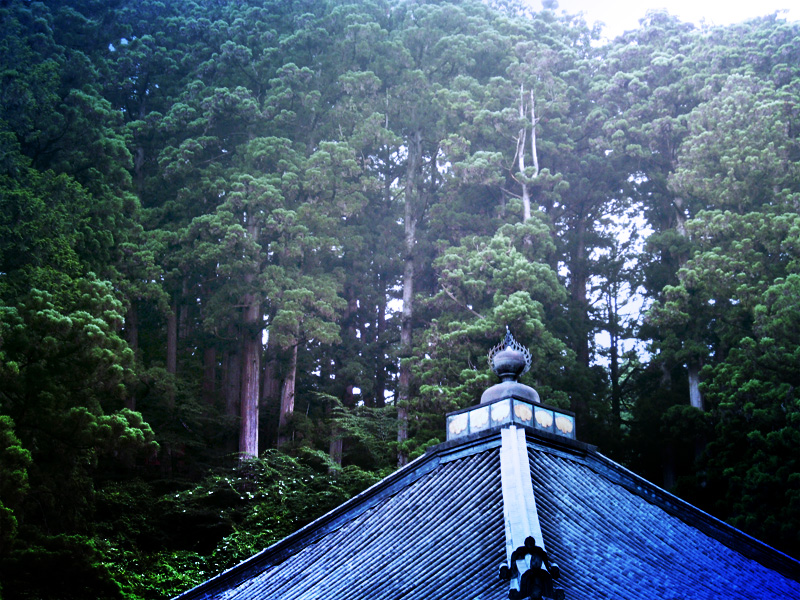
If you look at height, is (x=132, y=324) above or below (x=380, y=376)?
above

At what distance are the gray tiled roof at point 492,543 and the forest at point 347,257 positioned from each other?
6.72 metres

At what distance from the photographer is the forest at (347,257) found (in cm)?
1565

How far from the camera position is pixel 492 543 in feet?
22.2

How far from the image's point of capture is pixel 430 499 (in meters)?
8.17

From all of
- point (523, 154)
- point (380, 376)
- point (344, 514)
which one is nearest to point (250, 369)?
point (380, 376)

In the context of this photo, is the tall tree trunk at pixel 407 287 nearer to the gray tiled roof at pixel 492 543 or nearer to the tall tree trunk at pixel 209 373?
the tall tree trunk at pixel 209 373

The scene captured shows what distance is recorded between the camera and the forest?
1565 cm

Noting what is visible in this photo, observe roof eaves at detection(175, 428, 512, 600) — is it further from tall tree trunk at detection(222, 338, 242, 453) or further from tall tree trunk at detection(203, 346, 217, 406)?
tall tree trunk at detection(203, 346, 217, 406)

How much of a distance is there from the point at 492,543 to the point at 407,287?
16563 mm

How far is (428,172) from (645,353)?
27.9 ft

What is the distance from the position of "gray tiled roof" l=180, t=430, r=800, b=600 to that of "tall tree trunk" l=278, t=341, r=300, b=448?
472 inches

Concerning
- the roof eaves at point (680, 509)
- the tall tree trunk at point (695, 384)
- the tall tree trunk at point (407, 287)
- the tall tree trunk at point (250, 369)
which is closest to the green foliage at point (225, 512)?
the tall tree trunk at point (250, 369)

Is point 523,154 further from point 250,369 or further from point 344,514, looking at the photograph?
point 344,514

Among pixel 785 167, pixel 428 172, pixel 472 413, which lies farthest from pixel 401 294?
pixel 472 413
